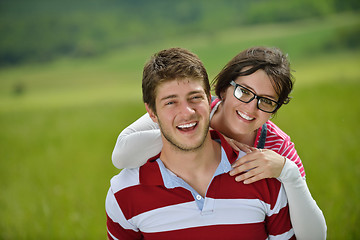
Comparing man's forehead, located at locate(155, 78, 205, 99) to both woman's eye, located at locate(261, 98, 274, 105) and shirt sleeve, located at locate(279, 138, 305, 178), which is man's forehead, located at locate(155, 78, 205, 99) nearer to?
woman's eye, located at locate(261, 98, 274, 105)

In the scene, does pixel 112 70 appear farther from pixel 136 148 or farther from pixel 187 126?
pixel 187 126

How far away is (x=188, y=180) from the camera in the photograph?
4.45 feet

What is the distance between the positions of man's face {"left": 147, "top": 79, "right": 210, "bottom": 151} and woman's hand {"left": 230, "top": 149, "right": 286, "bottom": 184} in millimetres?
169

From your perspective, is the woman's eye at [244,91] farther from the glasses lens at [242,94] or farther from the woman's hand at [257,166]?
the woman's hand at [257,166]

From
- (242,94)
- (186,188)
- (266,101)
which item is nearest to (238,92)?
(242,94)

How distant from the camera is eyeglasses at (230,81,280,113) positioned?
1.55 m

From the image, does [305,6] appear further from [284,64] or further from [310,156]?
[284,64]

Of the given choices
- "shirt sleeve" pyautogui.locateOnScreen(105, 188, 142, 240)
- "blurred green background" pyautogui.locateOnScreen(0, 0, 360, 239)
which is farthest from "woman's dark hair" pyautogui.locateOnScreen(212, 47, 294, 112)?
"blurred green background" pyautogui.locateOnScreen(0, 0, 360, 239)

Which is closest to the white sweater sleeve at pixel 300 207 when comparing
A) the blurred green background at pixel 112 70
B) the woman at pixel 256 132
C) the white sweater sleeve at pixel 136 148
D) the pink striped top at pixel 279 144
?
the woman at pixel 256 132

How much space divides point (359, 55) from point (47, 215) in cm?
702

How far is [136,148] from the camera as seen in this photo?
1352mm

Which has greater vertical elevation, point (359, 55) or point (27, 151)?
point (359, 55)

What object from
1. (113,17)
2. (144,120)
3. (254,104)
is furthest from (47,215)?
(113,17)

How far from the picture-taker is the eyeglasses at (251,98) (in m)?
1.55
